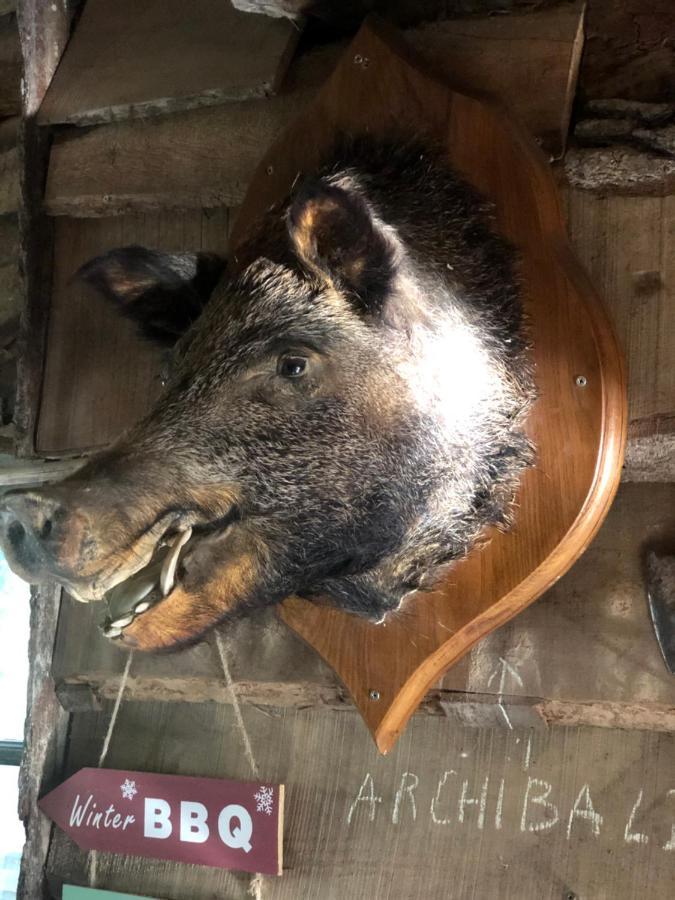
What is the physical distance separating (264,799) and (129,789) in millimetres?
224

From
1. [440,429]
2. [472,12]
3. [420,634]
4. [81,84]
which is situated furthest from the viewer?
[81,84]

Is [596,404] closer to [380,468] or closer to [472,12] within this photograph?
[380,468]

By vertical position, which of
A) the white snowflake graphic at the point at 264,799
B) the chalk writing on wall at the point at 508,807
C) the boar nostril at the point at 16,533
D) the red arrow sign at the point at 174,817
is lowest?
the red arrow sign at the point at 174,817

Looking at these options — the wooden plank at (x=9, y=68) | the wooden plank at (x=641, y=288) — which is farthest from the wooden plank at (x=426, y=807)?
the wooden plank at (x=9, y=68)

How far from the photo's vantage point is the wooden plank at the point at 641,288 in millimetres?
935

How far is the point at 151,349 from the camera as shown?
1.26m

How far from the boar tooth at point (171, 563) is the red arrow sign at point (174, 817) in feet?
1.78

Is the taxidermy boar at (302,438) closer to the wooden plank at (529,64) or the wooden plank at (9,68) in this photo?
the wooden plank at (529,64)

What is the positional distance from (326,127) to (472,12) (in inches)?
9.5

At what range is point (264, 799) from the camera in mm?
1188

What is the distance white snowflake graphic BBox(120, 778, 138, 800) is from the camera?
50.1 inches

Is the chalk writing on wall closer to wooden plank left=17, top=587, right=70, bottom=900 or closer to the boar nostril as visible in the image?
wooden plank left=17, top=587, right=70, bottom=900

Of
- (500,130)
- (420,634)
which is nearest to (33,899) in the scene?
(420,634)

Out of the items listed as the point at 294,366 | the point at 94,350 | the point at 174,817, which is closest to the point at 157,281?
the point at 294,366
